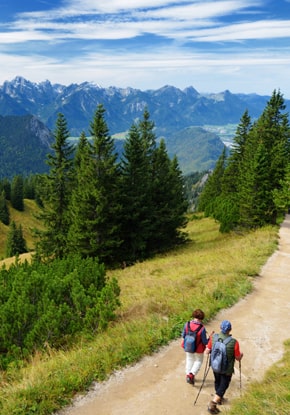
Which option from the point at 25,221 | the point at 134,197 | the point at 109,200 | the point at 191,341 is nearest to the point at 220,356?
the point at 191,341

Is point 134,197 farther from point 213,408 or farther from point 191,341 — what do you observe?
point 213,408

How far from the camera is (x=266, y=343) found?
10898 mm

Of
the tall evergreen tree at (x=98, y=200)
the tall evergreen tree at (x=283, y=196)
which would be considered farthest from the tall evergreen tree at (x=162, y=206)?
the tall evergreen tree at (x=283, y=196)

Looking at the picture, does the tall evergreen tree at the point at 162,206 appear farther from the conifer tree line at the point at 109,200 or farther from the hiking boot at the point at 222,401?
the hiking boot at the point at 222,401

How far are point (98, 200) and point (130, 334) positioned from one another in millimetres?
17764

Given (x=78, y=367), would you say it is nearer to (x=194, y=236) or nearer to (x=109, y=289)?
(x=109, y=289)

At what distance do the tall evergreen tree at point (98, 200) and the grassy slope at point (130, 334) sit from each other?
7.38m

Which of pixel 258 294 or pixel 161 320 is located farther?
pixel 258 294

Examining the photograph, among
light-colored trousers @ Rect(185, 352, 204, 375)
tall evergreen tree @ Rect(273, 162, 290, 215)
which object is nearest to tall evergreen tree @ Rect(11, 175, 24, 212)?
tall evergreen tree @ Rect(273, 162, 290, 215)

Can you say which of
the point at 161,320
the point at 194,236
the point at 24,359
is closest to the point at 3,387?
the point at 24,359

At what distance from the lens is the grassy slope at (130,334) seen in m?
7.78

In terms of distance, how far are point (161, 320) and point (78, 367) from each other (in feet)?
12.5

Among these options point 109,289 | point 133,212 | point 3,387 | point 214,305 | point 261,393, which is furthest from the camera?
point 133,212

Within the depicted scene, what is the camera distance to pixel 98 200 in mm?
27438
